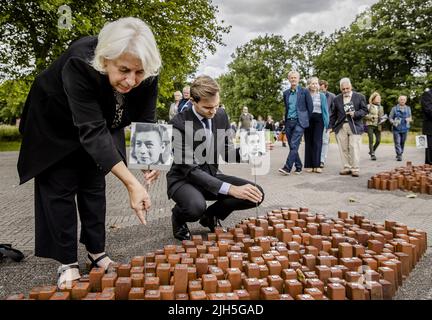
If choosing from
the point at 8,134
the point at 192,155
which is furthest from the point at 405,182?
the point at 8,134

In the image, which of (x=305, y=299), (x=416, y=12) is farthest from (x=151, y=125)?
(x=416, y=12)

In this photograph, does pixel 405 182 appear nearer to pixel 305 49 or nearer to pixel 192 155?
pixel 192 155

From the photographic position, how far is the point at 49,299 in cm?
234

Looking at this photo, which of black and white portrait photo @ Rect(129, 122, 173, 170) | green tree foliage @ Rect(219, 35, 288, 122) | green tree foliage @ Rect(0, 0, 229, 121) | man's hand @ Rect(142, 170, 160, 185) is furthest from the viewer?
green tree foliage @ Rect(219, 35, 288, 122)

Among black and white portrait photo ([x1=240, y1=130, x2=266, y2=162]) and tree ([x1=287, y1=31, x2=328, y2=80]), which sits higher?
tree ([x1=287, y1=31, x2=328, y2=80])

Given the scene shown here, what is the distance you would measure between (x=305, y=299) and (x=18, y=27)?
13.9 metres

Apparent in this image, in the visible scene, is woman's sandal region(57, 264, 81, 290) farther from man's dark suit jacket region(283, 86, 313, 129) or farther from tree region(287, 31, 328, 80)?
tree region(287, 31, 328, 80)

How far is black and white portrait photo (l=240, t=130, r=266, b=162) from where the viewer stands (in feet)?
14.6

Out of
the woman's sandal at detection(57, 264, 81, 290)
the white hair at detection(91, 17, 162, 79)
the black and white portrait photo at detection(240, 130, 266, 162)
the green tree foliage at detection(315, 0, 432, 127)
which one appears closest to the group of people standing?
the black and white portrait photo at detection(240, 130, 266, 162)

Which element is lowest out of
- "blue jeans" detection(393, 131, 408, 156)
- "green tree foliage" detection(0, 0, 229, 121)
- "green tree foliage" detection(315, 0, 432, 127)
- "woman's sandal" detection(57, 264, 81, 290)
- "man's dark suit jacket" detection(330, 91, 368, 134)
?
"woman's sandal" detection(57, 264, 81, 290)

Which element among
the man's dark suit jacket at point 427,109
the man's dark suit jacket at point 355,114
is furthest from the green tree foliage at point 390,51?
the man's dark suit jacket at point 355,114

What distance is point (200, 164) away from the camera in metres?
4.31

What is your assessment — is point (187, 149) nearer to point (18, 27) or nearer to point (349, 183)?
point (349, 183)

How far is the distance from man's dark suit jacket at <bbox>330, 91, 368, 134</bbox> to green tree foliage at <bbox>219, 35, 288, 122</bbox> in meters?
45.9
